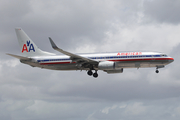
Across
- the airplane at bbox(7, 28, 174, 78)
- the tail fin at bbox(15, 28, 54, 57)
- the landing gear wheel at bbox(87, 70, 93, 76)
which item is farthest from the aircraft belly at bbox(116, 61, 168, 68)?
the tail fin at bbox(15, 28, 54, 57)

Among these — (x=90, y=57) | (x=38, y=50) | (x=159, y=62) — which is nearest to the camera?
(x=159, y=62)

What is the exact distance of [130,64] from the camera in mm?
59438

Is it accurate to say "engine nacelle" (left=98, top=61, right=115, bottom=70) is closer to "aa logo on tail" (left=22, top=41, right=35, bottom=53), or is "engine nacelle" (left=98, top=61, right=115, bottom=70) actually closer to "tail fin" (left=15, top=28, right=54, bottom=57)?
"tail fin" (left=15, top=28, right=54, bottom=57)

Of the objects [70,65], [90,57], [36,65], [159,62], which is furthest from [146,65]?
[36,65]

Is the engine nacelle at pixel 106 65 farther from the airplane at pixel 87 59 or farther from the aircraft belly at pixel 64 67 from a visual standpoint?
the aircraft belly at pixel 64 67

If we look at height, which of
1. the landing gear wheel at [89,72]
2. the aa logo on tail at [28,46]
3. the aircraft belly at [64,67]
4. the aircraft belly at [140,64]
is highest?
the aa logo on tail at [28,46]

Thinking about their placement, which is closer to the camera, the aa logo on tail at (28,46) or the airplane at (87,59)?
the airplane at (87,59)

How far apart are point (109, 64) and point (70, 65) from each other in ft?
32.1

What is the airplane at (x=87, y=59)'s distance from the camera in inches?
2322

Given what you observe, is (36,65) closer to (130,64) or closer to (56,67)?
(56,67)

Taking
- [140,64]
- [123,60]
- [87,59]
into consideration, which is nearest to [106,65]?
[123,60]

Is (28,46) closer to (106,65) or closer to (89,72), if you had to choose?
(89,72)

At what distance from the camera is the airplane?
59.0 metres

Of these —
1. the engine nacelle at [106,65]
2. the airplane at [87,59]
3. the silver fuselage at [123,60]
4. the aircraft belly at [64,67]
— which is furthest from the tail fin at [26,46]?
the engine nacelle at [106,65]
